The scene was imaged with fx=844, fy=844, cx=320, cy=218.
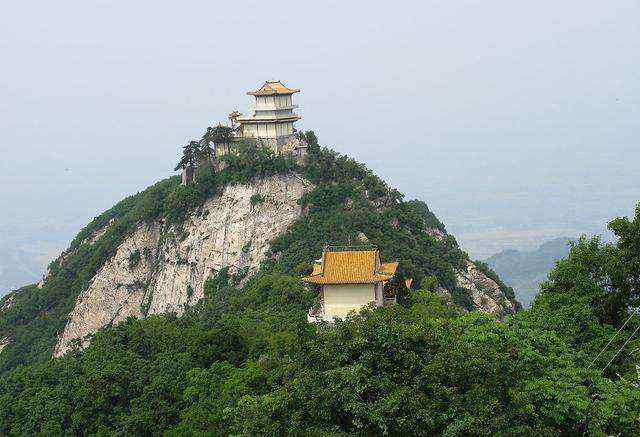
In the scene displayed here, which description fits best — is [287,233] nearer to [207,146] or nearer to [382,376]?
[207,146]

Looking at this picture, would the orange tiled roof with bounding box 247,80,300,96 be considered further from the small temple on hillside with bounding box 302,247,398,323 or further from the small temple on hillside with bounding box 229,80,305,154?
the small temple on hillside with bounding box 302,247,398,323

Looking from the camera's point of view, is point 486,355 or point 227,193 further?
point 227,193

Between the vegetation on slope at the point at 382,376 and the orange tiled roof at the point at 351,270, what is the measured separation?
5.63 feet

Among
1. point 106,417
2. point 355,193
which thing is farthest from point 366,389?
point 355,193

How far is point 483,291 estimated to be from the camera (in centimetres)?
4388

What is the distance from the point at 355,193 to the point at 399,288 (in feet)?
51.3

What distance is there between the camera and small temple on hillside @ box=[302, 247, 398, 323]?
96.7ft

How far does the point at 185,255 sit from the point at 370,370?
103 feet

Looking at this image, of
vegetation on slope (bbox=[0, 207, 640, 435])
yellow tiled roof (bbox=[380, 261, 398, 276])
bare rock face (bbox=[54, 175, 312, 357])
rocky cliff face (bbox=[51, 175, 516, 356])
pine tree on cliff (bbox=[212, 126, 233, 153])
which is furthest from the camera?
pine tree on cliff (bbox=[212, 126, 233, 153])

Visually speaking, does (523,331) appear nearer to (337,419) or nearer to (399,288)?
(337,419)

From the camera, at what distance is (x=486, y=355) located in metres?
19.2

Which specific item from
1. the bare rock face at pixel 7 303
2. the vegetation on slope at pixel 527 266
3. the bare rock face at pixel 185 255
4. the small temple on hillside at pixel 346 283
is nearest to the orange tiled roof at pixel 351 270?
the small temple on hillside at pixel 346 283

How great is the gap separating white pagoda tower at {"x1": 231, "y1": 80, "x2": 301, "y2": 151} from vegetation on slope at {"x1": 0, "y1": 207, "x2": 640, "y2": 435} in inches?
844

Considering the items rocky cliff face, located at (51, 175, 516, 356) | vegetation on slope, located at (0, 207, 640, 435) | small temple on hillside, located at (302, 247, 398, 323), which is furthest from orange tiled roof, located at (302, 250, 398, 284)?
rocky cliff face, located at (51, 175, 516, 356)
